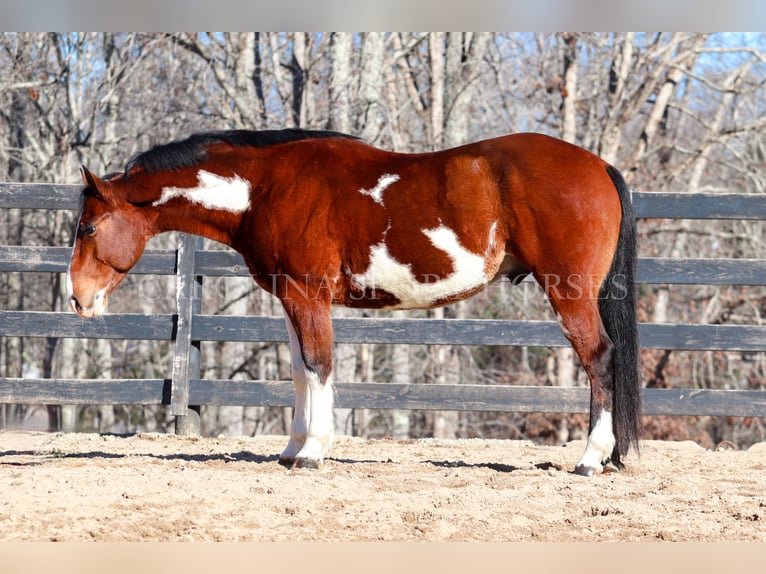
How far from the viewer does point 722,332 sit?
6262mm

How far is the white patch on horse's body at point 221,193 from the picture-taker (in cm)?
488

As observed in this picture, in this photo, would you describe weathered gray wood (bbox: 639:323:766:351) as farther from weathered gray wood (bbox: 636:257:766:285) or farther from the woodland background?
the woodland background

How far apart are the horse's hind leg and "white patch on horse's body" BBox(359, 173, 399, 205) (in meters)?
1.08

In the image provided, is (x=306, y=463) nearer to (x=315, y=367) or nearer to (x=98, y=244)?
(x=315, y=367)

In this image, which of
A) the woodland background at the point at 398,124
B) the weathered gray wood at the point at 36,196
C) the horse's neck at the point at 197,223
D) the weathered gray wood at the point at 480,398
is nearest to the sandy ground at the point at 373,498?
the weathered gray wood at the point at 480,398

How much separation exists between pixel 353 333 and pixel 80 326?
2.17m

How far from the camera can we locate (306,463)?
4637 millimetres

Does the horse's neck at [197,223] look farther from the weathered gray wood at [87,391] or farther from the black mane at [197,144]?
the weathered gray wood at [87,391]

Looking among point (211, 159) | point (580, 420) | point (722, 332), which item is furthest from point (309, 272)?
point (580, 420)

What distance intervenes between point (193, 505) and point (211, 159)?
2.23 metres

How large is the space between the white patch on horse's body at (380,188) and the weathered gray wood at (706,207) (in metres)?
2.44

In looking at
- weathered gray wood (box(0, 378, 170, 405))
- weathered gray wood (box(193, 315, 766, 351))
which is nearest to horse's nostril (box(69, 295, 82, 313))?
weathered gray wood (box(193, 315, 766, 351))

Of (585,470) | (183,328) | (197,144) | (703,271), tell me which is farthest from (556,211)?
(183,328)

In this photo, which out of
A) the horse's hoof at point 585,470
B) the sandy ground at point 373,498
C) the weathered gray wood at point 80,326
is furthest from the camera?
the weathered gray wood at point 80,326
